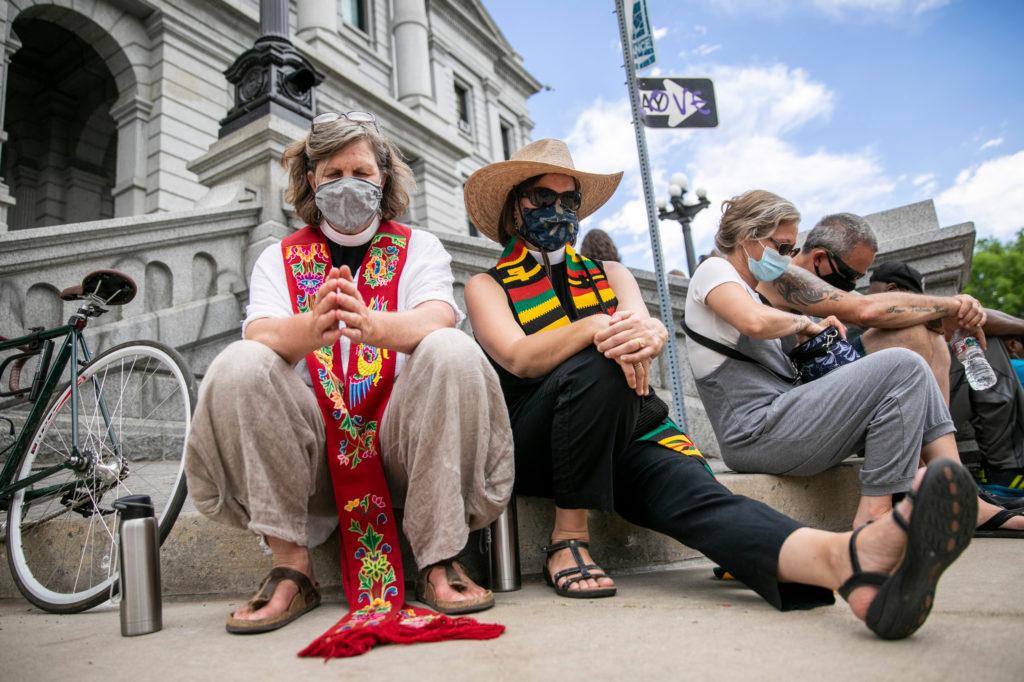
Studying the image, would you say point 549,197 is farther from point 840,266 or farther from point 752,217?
point 840,266

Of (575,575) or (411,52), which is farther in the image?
(411,52)

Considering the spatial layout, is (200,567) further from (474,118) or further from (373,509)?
(474,118)

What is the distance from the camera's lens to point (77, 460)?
91.7 inches

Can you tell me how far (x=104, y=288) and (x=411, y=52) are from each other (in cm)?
1812

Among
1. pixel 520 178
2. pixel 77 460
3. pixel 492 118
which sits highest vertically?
pixel 492 118

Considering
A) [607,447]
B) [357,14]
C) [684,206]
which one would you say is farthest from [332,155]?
[357,14]

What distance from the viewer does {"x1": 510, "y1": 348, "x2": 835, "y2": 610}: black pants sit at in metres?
1.71

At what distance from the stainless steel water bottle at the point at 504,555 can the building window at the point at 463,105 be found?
23.2m

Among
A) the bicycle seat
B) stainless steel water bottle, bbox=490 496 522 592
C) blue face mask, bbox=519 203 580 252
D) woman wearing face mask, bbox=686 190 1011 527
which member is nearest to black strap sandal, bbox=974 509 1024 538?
woman wearing face mask, bbox=686 190 1011 527

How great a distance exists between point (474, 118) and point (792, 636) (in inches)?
970

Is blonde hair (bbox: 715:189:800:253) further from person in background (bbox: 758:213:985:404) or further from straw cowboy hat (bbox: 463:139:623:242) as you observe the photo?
straw cowboy hat (bbox: 463:139:623:242)

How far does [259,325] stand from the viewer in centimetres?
197

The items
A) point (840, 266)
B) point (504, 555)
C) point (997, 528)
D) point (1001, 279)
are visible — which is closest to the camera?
point (504, 555)

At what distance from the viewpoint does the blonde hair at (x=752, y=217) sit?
9.30ft
